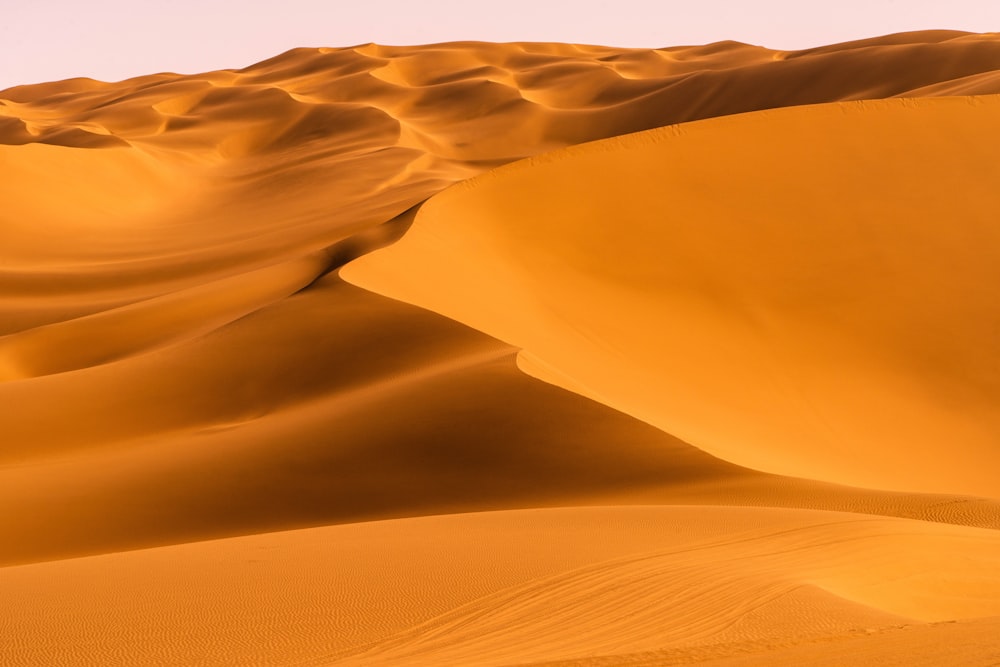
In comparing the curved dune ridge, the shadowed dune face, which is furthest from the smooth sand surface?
the shadowed dune face

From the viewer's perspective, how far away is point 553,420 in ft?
29.4

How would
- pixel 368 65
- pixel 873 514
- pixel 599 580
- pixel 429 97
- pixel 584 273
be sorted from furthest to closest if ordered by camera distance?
pixel 368 65
pixel 429 97
pixel 584 273
pixel 873 514
pixel 599 580

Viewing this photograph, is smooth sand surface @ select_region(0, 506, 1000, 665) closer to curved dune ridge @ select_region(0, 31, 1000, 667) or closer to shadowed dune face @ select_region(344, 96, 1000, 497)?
A: curved dune ridge @ select_region(0, 31, 1000, 667)

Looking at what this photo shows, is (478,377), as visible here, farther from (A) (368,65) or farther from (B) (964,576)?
(A) (368,65)

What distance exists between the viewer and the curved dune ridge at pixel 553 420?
16.1ft

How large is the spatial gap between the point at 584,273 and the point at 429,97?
38.1 meters

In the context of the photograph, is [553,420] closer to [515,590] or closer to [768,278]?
[515,590]

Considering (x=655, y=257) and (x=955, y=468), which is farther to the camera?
(x=655, y=257)

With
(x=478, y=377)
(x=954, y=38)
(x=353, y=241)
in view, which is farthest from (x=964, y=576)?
(x=954, y=38)

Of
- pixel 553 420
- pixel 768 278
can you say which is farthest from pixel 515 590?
pixel 768 278

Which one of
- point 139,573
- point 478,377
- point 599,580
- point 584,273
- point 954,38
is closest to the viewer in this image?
point 599,580

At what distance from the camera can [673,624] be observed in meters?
4.72

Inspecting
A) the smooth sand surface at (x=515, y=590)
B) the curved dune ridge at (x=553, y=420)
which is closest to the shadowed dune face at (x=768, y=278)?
the curved dune ridge at (x=553, y=420)

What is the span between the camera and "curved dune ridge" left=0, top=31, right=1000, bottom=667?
4.92 m
